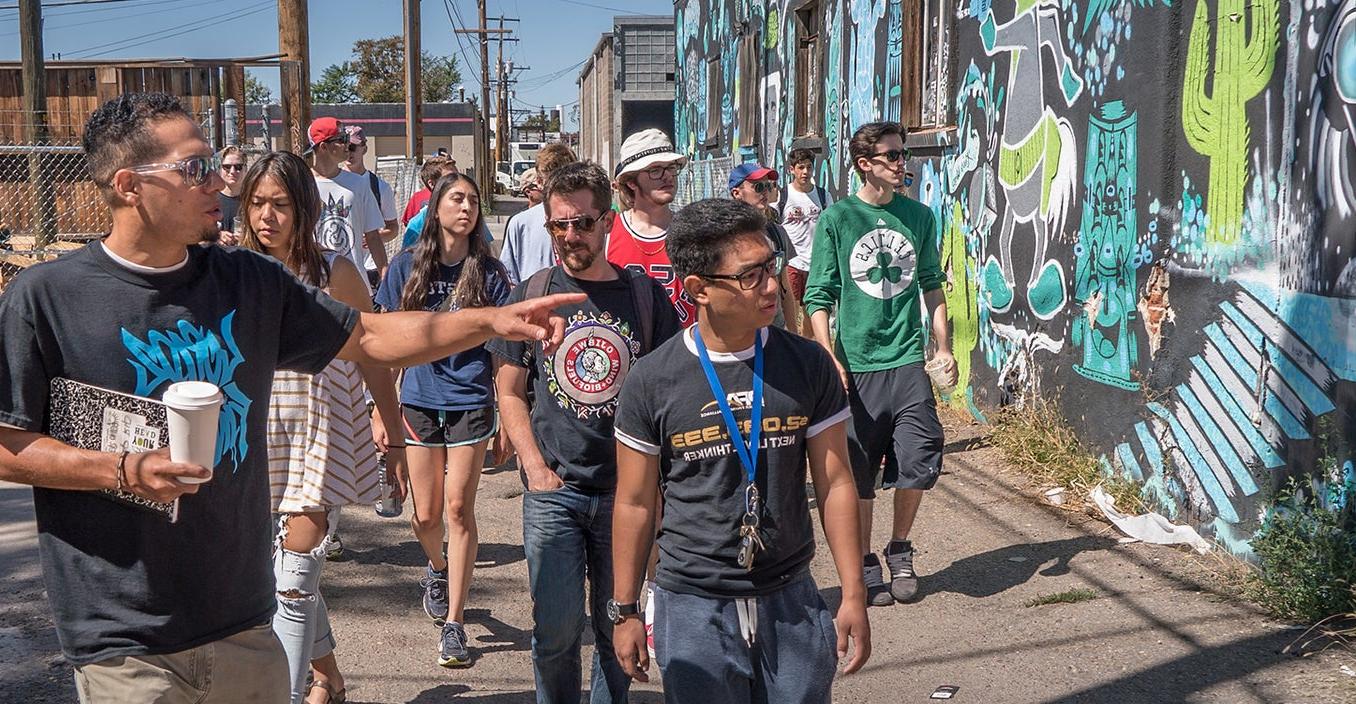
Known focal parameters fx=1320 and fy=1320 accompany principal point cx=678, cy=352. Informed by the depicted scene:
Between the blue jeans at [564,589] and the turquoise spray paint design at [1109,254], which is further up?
the turquoise spray paint design at [1109,254]

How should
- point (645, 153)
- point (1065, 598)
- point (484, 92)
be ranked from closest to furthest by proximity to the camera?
point (645, 153)
point (1065, 598)
point (484, 92)

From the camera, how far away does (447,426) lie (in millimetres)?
5602

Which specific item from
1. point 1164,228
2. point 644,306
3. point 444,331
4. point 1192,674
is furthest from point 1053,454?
point 444,331

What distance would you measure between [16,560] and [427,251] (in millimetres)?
2916

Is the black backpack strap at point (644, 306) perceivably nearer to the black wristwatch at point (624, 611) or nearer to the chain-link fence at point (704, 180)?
the black wristwatch at point (624, 611)

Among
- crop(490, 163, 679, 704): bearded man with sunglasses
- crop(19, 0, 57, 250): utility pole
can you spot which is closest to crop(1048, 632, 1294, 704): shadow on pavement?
crop(490, 163, 679, 704): bearded man with sunglasses

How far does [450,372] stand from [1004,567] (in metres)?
2.89

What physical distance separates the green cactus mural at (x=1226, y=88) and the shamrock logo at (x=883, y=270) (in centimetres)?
153

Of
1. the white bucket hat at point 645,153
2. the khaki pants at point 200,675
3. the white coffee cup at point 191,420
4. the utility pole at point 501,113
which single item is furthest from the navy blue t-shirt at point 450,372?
the utility pole at point 501,113

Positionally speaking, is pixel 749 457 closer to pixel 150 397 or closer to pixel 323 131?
pixel 150 397

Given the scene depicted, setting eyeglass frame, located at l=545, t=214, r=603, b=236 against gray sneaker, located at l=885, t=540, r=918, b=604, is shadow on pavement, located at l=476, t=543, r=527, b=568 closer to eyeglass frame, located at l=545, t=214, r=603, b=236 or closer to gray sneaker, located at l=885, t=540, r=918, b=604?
gray sneaker, located at l=885, t=540, r=918, b=604

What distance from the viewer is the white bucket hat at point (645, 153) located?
5.23 metres

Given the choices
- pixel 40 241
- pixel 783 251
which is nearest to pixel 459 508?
pixel 783 251

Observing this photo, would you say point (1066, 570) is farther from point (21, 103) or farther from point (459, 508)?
point (21, 103)
